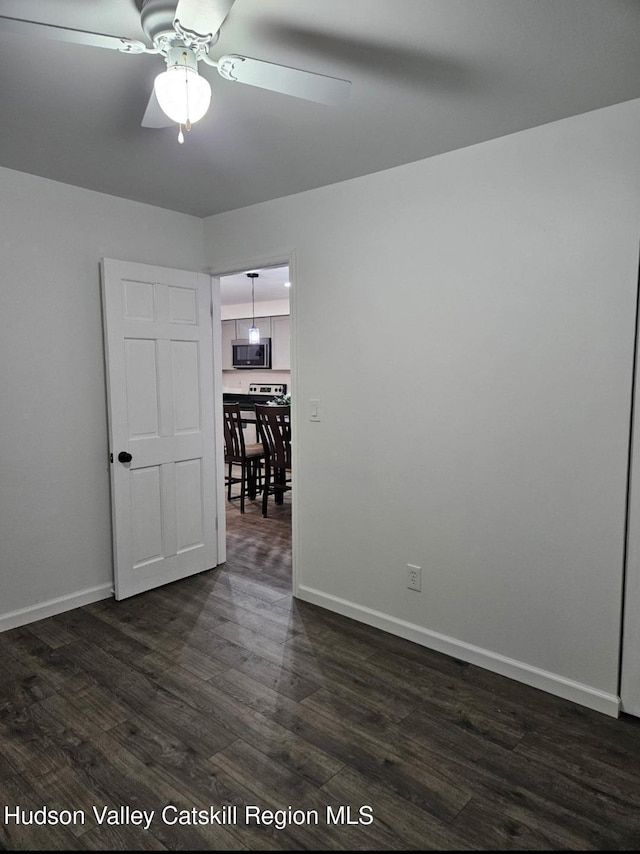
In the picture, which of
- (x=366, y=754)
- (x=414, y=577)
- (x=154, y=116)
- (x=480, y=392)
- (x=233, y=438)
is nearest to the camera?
(x=154, y=116)

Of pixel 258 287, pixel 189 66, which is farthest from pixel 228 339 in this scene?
pixel 189 66

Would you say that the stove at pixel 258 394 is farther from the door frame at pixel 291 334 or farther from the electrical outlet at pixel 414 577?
the electrical outlet at pixel 414 577

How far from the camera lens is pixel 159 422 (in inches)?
134

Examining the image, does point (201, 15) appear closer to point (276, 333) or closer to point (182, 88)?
point (182, 88)

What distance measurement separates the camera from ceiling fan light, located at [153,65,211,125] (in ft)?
4.83

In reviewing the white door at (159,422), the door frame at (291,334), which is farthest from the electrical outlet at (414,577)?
the white door at (159,422)

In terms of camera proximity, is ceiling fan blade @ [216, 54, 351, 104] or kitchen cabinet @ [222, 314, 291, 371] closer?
ceiling fan blade @ [216, 54, 351, 104]

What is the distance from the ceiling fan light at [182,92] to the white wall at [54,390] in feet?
5.80

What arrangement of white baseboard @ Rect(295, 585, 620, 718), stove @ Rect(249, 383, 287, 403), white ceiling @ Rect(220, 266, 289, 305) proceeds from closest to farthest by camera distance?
1. white baseboard @ Rect(295, 585, 620, 718)
2. white ceiling @ Rect(220, 266, 289, 305)
3. stove @ Rect(249, 383, 287, 403)

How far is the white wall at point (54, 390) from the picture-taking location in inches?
112

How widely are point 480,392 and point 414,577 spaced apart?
40.3 inches

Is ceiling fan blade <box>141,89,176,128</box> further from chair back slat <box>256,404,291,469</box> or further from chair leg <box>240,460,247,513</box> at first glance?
chair leg <box>240,460,247,513</box>

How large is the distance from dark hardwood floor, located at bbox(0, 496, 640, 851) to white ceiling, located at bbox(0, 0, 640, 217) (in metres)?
2.28

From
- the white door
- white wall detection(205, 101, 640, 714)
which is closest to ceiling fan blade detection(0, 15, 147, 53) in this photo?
white wall detection(205, 101, 640, 714)
